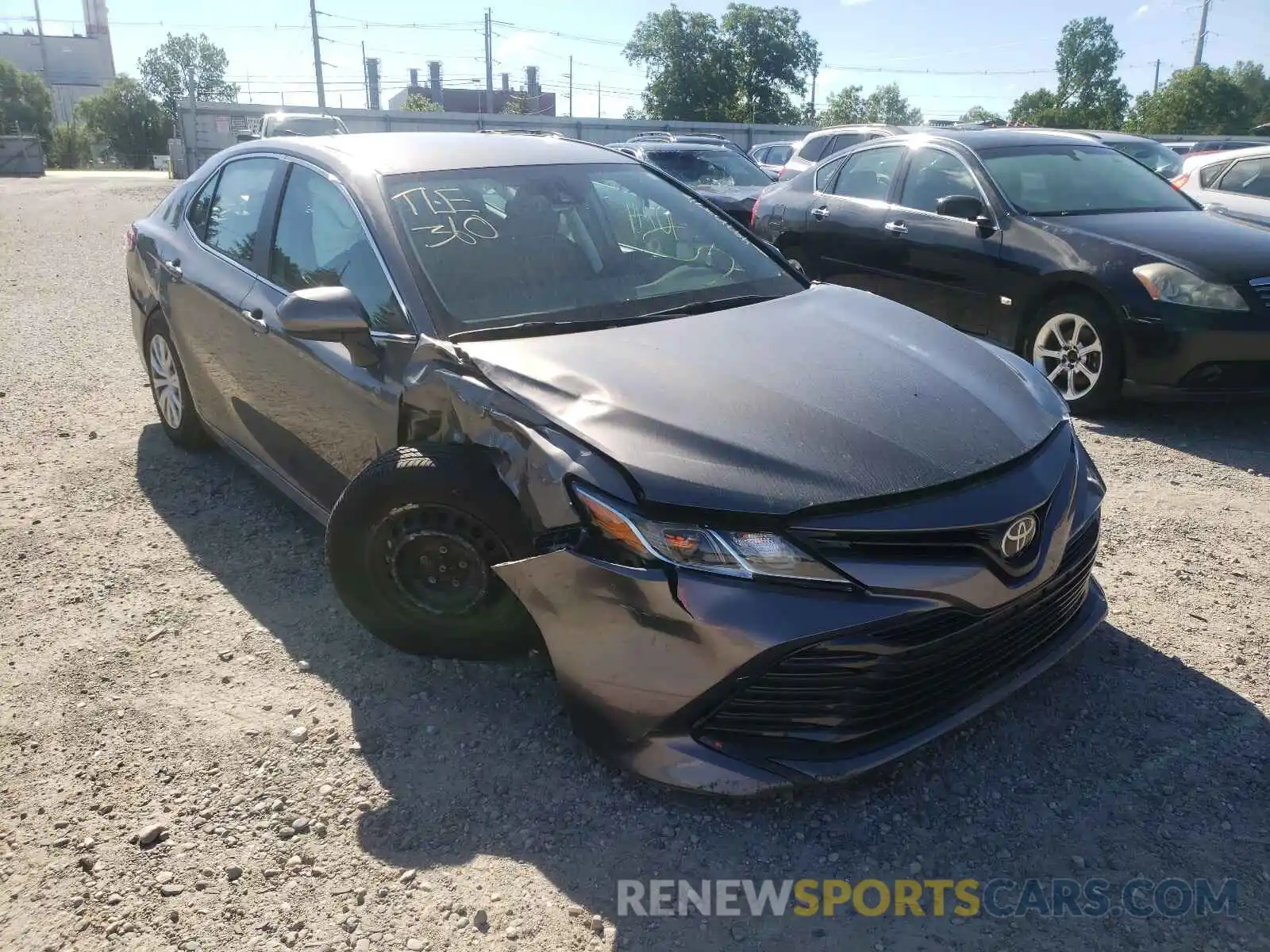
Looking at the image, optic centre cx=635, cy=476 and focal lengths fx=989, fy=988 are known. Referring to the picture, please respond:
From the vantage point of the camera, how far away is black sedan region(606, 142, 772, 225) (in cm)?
1174

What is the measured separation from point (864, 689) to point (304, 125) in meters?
23.8

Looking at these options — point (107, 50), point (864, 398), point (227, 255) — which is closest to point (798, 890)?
point (864, 398)

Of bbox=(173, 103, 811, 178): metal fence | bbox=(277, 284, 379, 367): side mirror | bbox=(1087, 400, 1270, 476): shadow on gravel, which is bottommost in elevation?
bbox=(1087, 400, 1270, 476): shadow on gravel

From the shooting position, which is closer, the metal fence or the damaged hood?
the damaged hood

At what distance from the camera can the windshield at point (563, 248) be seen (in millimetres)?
3115

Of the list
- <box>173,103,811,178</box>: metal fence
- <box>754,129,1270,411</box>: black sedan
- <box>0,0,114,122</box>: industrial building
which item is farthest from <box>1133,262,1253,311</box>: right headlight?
<box>0,0,114,122</box>: industrial building

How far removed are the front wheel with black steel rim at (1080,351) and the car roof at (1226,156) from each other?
14.2 ft

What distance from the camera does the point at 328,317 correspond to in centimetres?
296

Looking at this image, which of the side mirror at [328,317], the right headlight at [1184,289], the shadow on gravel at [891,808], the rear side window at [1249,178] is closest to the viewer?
the shadow on gravel at [891,808]

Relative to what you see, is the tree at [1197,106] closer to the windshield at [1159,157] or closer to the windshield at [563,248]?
the windshield at [1159,157]

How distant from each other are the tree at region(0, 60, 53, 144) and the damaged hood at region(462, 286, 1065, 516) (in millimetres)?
80682

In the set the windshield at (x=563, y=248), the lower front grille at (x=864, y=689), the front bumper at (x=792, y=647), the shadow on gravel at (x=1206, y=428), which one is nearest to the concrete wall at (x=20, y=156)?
the windshield at (x=563, y=248)

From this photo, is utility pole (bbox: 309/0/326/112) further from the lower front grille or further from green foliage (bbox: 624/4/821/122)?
the lower front grille

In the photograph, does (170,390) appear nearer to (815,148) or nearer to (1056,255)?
(1056,255)
